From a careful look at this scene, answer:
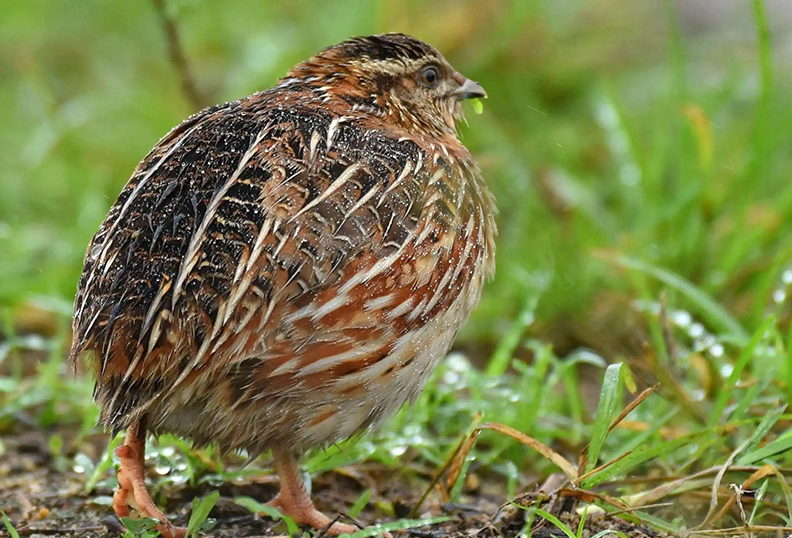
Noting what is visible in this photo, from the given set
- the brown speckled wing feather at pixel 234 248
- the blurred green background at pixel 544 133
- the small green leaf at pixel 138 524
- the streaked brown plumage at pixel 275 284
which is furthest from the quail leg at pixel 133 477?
the blurred green background at pixel 544 133

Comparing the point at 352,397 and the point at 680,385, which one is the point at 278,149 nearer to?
the point at 352,397

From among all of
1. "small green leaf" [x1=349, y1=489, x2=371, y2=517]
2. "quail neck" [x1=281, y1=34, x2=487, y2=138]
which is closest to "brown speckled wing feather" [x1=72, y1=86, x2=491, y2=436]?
"quail neck" [x1=281, y1=34, x2=487, y2=138]

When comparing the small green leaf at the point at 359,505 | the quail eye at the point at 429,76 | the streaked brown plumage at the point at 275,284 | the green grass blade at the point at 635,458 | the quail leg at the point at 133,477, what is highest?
the quail eye at the point at 429,76

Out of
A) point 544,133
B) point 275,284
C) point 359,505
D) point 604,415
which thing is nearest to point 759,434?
point 604,415

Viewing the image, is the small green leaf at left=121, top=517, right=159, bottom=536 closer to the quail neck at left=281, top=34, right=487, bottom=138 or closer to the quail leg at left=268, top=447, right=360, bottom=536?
the quail leg at left=268, top=447, right=360, bottom=536

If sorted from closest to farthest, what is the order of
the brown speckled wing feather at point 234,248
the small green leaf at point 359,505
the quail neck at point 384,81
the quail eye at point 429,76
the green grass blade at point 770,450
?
the brown speckled wing feather at point 234,248, the green grass blade at point 770,450, the small green leaf at point 359,505, the quail neck at point 384,81, the quail eye at point 429,76

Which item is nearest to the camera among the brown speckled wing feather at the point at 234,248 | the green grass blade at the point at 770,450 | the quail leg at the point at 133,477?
the brown speckled wing feather at the point at 234,248

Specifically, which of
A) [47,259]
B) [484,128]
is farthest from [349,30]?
[47,259]

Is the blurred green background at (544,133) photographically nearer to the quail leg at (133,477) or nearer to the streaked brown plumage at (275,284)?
the streaked brown plumage at (275,284)
